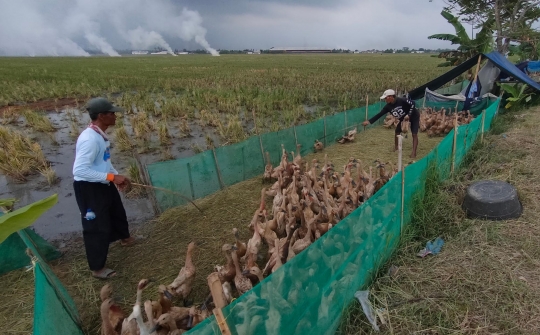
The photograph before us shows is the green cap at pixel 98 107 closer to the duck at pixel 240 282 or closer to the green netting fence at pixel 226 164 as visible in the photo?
the green netting fence at pixel 226 164

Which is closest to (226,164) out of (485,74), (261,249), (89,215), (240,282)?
(261,249)

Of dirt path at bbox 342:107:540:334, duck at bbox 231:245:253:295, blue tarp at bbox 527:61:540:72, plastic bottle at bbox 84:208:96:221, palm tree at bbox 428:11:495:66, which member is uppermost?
palm tree at bbox 428:11:495:66

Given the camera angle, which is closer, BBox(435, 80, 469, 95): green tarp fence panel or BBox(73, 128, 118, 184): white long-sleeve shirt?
BBox(73, 128, 118, 184): white long-sleeve shirt

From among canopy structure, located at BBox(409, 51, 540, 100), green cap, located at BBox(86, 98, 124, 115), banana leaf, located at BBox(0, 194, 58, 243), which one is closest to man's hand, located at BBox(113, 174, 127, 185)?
green cap, located at BBox(86, 98, 124, 115)

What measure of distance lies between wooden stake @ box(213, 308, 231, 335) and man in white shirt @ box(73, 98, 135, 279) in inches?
88.4

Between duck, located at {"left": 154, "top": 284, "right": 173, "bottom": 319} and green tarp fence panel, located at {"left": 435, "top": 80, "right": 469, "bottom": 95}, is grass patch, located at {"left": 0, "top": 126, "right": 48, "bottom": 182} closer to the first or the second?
duck, located at {"left": 154, "top": 284, "right": 173, "bottom": 319}

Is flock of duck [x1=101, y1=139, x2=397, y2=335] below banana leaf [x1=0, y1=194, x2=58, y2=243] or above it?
below

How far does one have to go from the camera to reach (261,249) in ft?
13.4

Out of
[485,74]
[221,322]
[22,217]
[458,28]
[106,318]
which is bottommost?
[106,318]

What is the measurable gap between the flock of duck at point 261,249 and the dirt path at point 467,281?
0.90 m

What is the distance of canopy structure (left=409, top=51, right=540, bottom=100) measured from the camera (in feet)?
30.8

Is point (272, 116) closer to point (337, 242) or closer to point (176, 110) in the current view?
point (176, 110)

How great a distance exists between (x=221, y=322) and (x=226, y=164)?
4339 mm

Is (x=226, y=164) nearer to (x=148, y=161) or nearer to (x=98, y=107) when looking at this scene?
(x=98, y=107)
